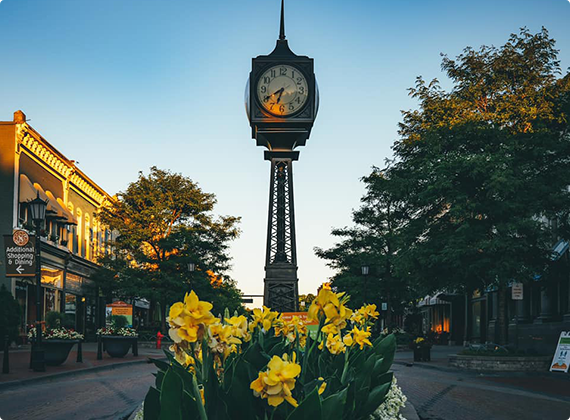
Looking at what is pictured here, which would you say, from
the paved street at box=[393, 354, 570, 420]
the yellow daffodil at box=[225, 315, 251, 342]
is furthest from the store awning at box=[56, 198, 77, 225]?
the yellow daffodil at box=[225, 315, 251, 342]

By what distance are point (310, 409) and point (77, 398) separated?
11586 millimetres

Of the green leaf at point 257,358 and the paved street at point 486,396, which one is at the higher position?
the green leaf at point 257,358

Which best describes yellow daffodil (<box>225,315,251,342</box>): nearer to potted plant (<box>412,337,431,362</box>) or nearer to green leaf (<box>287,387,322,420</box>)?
green leaf (<box>287,387,322,420</box>)

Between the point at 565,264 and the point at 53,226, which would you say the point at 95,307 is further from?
the point at 565,264

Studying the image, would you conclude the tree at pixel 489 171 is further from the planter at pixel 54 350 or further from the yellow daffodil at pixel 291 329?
the yellow daffodil at pixel 291 329

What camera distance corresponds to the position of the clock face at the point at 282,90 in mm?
29938

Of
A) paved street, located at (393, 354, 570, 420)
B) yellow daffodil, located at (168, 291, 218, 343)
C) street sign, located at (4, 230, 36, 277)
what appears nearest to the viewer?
yellow daffodil, located at (168, 291, 218, 343)

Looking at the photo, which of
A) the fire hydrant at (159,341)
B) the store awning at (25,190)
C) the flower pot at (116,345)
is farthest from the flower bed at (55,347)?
the fire hydrant at (159,341)

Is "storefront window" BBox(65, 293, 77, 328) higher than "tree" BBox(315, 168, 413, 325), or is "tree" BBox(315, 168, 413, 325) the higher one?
"tree" BBox(315, 168, 413, 325)

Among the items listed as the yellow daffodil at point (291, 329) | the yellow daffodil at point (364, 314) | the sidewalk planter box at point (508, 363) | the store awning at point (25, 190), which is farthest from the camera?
the store awning at point (25, 190)

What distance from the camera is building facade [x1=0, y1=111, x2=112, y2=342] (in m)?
33.4

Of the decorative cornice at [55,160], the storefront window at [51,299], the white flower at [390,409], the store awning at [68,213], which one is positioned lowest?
the storefront window at [51,299]

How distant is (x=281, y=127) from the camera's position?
101 ft

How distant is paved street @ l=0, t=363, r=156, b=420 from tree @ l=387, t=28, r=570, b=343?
11.3m
